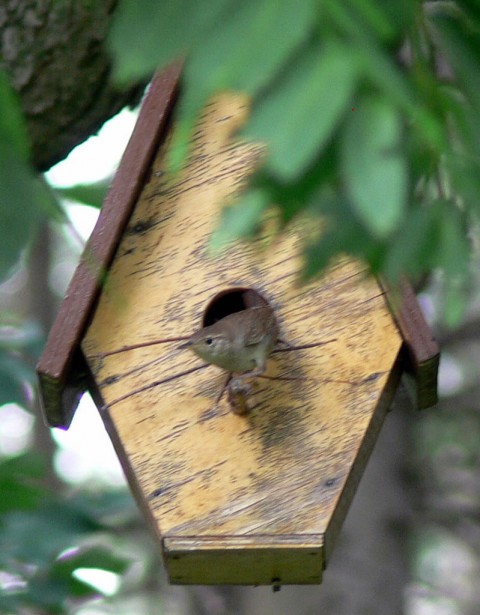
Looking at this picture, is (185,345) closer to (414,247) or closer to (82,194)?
(82,194)

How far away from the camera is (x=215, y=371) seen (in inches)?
84.8

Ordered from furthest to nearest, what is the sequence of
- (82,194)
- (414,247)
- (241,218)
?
1. (82,194)
2. (414,247)
3. (241,218)

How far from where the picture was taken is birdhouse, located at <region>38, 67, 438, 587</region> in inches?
78.1

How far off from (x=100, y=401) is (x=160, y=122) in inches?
22.7

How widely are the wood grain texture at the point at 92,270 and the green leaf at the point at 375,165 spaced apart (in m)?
1.12

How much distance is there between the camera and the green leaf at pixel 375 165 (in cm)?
100

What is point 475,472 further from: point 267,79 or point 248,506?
point 267,79

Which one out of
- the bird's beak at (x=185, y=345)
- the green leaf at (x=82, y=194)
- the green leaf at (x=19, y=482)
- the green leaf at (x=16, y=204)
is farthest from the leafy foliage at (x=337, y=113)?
the green leaf at (x=19, y=482)

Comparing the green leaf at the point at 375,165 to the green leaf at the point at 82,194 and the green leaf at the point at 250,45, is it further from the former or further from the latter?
the green leaf at the point at 82,194

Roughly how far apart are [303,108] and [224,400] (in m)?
1.17

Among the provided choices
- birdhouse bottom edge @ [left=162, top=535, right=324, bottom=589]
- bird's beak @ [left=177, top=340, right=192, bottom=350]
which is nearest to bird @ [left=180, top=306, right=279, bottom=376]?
bird's beak @ [left=177, top=340, right=192, bottom=350]

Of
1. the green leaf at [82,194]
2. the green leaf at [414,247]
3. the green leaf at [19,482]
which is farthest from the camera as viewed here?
the green leaf at [19,482]

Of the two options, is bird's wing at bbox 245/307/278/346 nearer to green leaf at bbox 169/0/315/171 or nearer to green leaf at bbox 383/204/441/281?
green leaf at bbox 383/204/441/281

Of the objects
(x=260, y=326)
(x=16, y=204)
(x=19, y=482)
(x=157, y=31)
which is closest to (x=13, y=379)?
(x=19, y=482)
